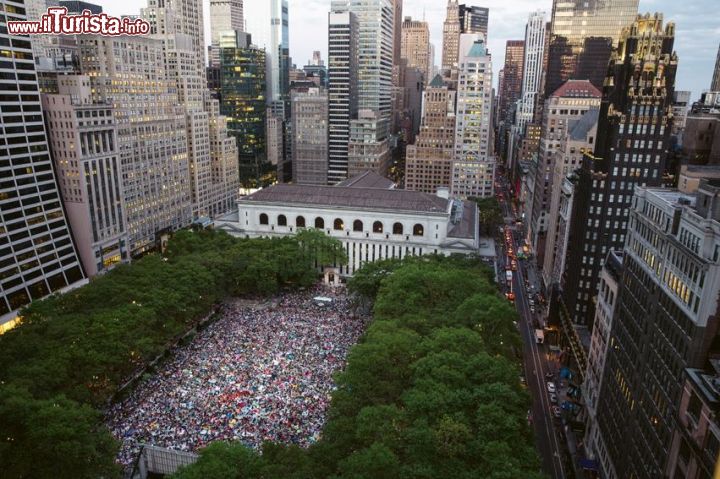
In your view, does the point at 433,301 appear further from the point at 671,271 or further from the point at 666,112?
the point at 666,112

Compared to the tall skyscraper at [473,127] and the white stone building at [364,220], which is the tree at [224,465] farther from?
the tall skyscraper at [473,127]

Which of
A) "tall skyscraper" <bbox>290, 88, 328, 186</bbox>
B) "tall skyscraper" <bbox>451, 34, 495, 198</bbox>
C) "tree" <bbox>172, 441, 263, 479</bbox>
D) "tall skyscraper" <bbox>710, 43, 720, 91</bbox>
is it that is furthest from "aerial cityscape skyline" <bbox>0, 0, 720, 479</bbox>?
"tall skyscraper" <bbox>290, 88, 328, 186</bbox>

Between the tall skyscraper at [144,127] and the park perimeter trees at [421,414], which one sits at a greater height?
the tall skyscraper at [144,127]

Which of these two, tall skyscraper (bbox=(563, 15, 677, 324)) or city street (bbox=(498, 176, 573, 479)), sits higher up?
tall skyscraper (bbox=(563, 15, 677, 324))

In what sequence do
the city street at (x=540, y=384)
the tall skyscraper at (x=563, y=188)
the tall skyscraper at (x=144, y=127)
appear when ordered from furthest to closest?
the tall skyscraper at (x=144, y=127), the tall skyscraper at (x=563, y=188), the city street at (x=540, y=384)

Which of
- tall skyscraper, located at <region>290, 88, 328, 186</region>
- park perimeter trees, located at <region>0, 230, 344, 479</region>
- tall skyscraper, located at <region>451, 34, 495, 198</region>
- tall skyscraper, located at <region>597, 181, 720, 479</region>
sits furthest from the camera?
tall skyscraper, located at <region>290, 88, 328, 186</region>

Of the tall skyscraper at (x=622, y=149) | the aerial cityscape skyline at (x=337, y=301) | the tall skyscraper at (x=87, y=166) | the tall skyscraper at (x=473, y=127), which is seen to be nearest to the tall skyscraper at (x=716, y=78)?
the aerial cityscape skyline at (x=337, y=301)

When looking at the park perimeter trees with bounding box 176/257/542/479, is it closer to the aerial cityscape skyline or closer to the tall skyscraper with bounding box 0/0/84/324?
the aerial cityscape skyline

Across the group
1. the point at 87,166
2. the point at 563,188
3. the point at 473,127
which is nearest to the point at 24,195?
the point at 87,166
